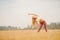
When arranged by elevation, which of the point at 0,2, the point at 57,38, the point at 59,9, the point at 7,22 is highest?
the point at 0,2

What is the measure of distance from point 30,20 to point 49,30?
40 centimetres

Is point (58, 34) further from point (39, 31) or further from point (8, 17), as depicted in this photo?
point (8, 17)

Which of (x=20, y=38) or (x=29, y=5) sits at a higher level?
(x=29, y=5)

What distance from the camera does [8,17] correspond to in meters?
2.10

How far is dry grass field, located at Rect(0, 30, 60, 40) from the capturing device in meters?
2.05

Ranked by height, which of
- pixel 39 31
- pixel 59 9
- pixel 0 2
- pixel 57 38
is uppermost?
pixel 0 2

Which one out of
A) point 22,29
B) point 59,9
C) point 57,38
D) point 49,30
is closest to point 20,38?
point 22,29

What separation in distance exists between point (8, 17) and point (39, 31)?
630mm

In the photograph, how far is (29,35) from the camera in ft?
6.78

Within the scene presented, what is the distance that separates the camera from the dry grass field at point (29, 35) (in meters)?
2.05

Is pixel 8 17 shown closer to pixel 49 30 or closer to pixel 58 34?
pixel 49 30

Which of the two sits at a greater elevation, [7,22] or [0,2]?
[0,2]

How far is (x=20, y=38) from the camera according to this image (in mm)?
2068

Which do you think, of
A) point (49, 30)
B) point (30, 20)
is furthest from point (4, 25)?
point (49, 30)
